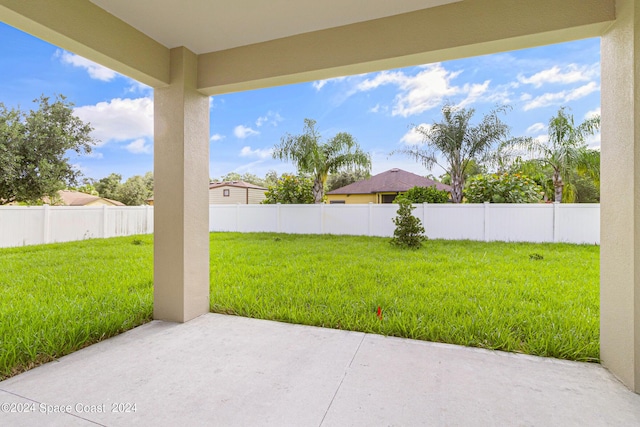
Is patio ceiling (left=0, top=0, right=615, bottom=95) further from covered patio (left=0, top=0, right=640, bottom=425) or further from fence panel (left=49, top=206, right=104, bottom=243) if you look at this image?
fence panel (left=49, top=206, right=104, bottom=243)

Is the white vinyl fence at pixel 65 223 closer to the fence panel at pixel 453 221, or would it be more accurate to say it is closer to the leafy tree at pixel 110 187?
the fence panel at pixel 453 221

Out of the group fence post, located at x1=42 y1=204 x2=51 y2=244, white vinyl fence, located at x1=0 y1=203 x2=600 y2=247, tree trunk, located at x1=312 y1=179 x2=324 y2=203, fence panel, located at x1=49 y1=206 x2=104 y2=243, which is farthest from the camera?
tree trunk, located at x1=312 y1=179 x2=324 y2=203

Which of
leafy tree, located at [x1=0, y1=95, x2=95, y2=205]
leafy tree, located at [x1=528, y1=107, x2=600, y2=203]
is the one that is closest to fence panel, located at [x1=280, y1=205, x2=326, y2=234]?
leafy tree, located at [x1=0, y1=95, x2=95, y2=205]

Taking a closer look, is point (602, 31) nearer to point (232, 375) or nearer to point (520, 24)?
point (520, 24)

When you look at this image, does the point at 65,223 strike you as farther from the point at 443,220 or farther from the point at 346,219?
the point at 443,220

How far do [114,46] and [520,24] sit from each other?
3121mm

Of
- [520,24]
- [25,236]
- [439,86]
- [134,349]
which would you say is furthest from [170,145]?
[439,86]

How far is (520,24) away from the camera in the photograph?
6.89ft

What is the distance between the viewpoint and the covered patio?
5.93 ft

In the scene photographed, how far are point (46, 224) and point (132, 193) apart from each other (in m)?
18.4

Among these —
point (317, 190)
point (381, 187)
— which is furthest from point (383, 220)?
point (381, 187)

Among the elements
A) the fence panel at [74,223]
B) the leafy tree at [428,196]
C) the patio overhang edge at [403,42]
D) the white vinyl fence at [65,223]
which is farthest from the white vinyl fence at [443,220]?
the patio overhang edge at [403,42]

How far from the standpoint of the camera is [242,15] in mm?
2363

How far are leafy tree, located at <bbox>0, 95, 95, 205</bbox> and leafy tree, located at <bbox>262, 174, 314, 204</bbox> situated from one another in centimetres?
700
